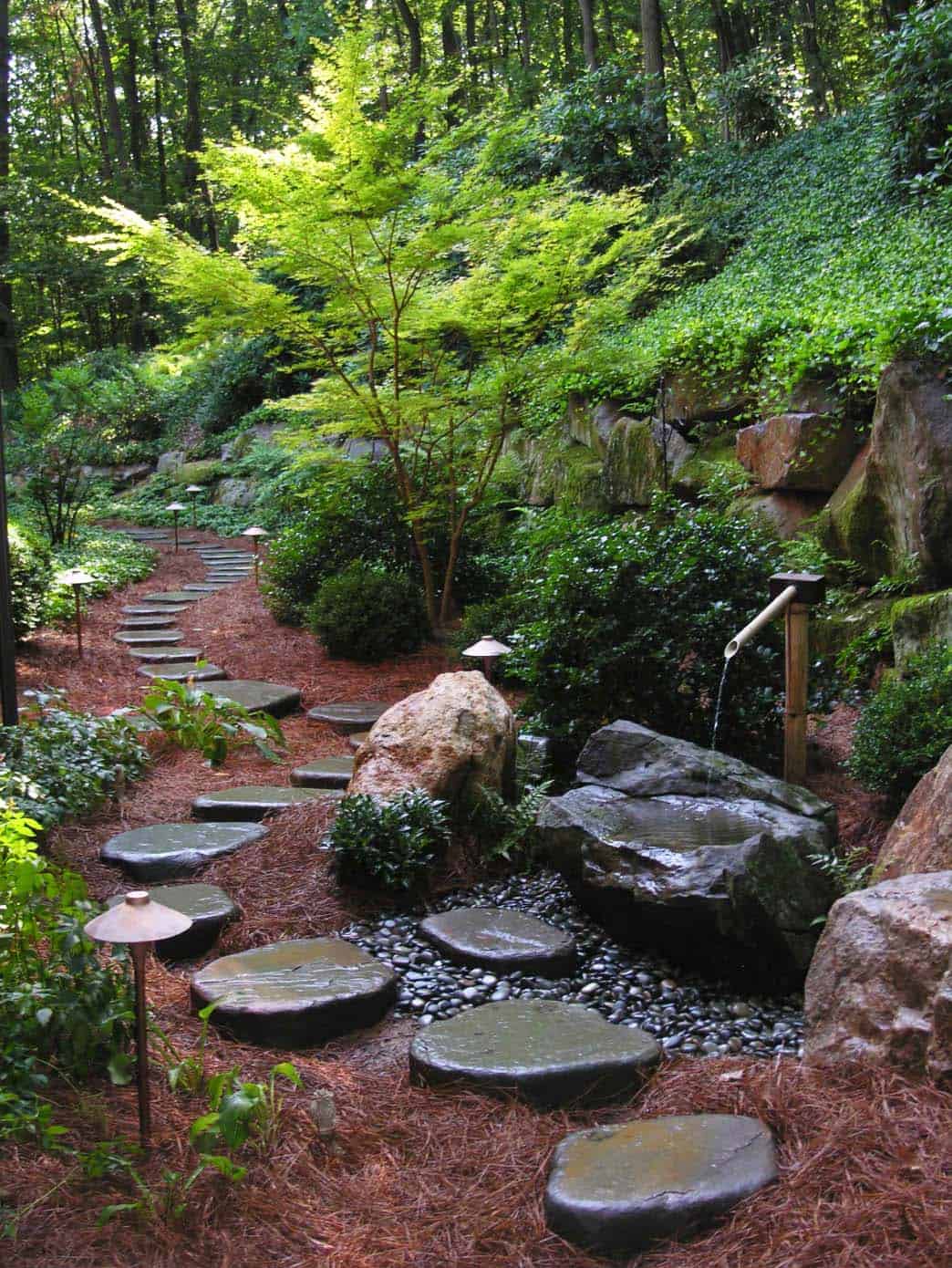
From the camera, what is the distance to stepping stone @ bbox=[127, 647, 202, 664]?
786 cm

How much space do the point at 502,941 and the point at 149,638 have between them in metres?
5.72

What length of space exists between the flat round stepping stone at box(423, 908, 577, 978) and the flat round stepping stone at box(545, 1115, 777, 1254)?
3.17 ft

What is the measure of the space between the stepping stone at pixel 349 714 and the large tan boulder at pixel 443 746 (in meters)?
1.58

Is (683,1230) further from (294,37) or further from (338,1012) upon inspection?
(294,37)

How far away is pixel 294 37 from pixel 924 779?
2069 centimetres

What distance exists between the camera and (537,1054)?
283 centimetres

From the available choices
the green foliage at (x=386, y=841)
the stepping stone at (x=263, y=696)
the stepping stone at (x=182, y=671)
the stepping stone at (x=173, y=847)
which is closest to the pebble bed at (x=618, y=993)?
the green foliage at (x=386, y=841)

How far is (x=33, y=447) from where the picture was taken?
12.0 metres

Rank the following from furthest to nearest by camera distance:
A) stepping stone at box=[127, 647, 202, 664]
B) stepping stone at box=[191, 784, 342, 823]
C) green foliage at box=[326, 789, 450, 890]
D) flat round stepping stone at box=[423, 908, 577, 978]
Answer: stepping stone at box=[127, 647, 202, 664], stepping stone at box=[191, 784, 342, 823], green foliage at box=[326, 789, 450, 890], flat round stepping stone at box=[423, 908, 577, 978]

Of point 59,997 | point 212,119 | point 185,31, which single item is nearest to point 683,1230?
point 59,997

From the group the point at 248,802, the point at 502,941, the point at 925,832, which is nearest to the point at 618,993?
the point at 502,941

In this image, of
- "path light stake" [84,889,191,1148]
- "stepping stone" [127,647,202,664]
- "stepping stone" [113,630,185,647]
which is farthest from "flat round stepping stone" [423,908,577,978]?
"stepping stone" [113,630,185,647]

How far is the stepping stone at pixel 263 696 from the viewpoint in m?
6.54

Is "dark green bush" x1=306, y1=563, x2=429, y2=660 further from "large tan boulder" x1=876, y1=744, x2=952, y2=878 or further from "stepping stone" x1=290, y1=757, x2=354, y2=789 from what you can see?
"large tan boulder" x1=876, y1=744, x2=952, y2=878
